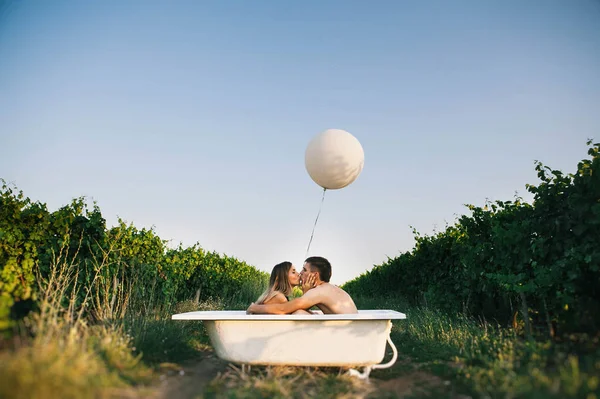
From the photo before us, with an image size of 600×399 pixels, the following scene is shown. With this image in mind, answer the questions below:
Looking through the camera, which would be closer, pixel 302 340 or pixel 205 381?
pixel 205 381

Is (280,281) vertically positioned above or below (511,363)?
above

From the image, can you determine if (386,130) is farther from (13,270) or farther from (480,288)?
(13,270)

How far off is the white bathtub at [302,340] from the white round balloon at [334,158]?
6.81ft

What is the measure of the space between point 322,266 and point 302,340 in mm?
1274

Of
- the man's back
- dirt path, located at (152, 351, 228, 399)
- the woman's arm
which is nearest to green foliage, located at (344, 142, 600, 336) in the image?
the man's back

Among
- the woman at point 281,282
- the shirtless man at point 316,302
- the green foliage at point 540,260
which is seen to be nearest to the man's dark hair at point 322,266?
the shirtless man at point 316,302

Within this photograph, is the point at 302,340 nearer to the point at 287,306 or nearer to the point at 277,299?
the point at 287,306

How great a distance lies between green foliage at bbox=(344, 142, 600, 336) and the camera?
3.90 metres

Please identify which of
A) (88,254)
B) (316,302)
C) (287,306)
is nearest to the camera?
(287,306)

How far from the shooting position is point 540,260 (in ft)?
15.8

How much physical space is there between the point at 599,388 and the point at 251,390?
2.07m

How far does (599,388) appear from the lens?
7.86ft

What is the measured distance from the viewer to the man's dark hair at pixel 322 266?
4.93 m

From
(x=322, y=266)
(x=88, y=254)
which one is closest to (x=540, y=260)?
(x=322, y=266)
